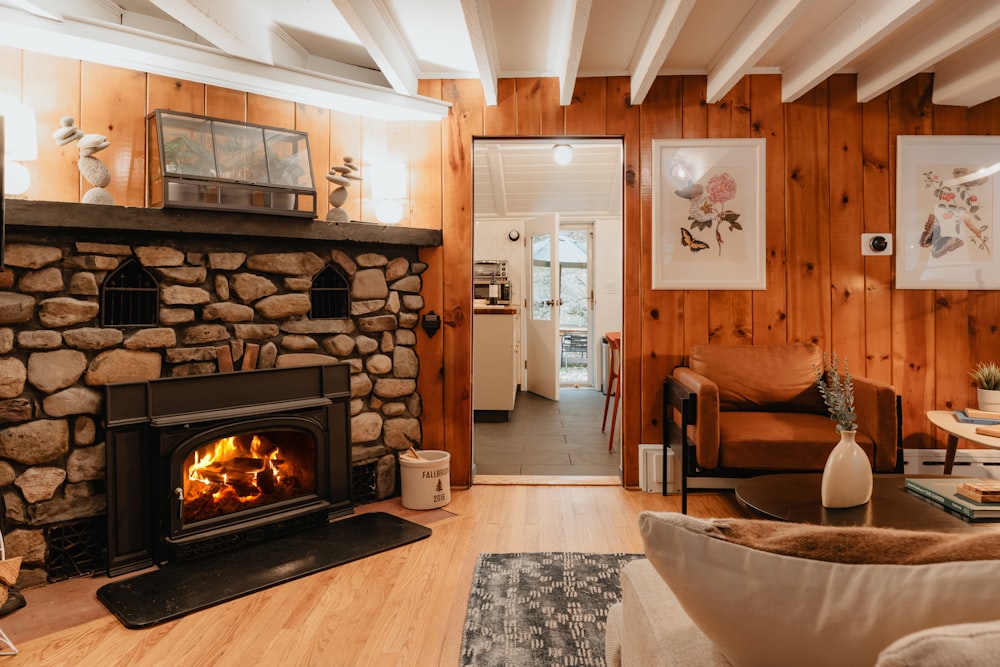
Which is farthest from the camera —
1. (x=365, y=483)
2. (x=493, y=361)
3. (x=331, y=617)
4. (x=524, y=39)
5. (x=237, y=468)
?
(x=493, y=361)

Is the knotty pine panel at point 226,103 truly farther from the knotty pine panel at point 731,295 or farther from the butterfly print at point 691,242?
the knotty pine panel at point 731,295

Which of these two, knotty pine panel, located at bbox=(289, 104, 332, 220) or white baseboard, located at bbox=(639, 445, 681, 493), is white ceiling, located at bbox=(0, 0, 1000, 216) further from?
white baseboard, located at bbox=(639, 445, 681, 493)

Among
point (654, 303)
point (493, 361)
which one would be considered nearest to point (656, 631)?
point (654, 303)

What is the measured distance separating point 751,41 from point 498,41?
1.23 m

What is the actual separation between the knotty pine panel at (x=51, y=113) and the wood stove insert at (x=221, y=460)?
2.88 feet

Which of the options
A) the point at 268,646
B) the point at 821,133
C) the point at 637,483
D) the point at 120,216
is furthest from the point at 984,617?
the point at 821,133

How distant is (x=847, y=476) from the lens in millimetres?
2178

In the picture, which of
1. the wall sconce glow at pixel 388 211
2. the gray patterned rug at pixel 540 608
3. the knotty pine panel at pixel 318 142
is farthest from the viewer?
the wall sconce glow at pixel 388 211

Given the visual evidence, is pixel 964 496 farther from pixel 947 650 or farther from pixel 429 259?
pixel 429 259

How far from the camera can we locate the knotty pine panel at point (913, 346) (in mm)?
3738

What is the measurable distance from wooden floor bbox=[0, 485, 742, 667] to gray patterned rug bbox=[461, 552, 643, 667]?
2.9 inches

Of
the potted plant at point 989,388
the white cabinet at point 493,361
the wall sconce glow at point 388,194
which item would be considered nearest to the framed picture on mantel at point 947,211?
the potted plant at point 989,388

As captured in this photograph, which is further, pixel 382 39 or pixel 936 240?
pixel 936 240

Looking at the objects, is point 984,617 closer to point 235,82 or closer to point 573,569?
point 573,569
